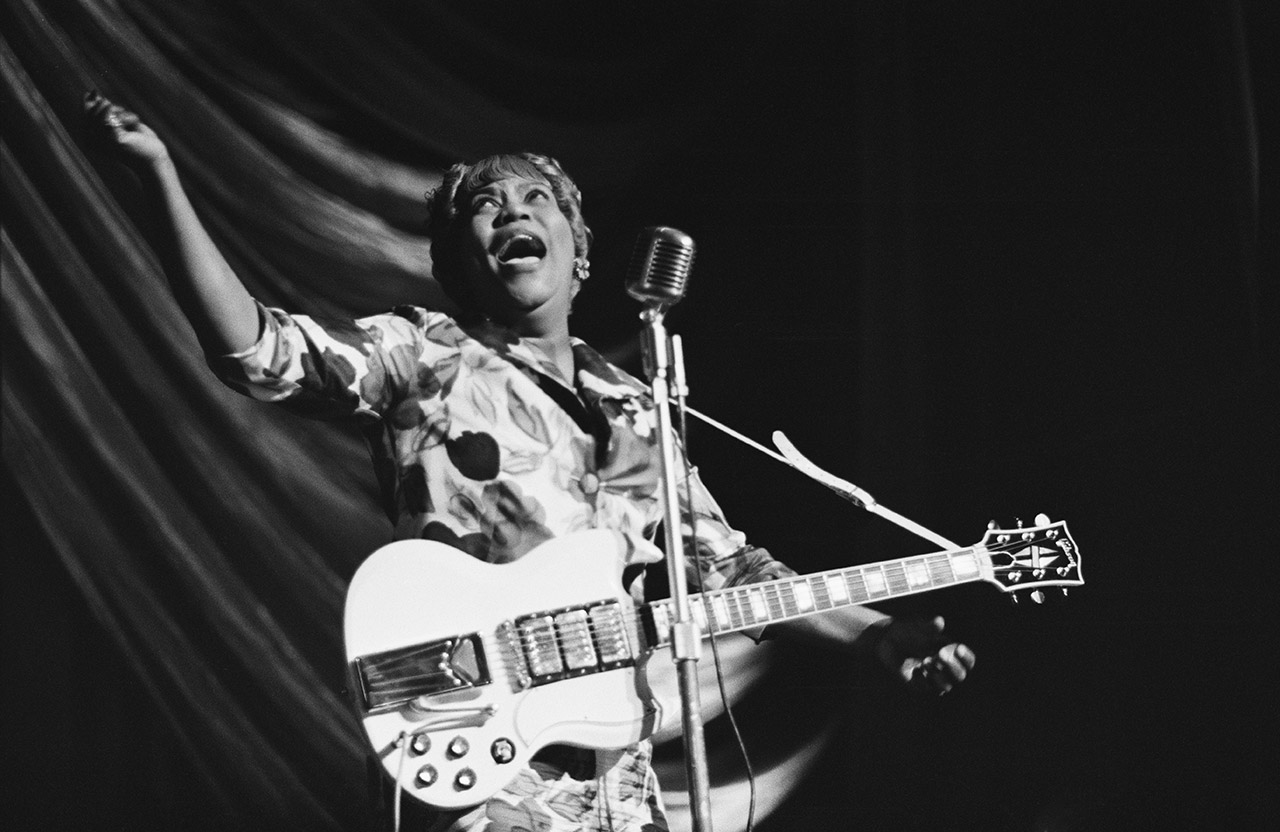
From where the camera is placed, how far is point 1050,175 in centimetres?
301

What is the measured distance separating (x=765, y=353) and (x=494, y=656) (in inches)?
44.1

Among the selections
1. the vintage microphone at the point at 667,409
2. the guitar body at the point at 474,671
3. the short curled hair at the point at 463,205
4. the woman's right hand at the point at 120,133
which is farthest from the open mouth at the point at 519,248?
the woman's right hand at the point at 120,133

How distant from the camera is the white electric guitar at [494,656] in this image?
196 centimetres

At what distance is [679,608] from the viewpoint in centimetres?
188

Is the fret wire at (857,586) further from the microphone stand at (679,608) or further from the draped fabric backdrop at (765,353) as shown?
the microphone stand at (679,608)

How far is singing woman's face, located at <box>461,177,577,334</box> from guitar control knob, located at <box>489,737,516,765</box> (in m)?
0.87

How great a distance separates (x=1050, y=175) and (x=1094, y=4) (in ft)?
1.56

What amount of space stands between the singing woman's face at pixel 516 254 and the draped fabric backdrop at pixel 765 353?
7.5 inches

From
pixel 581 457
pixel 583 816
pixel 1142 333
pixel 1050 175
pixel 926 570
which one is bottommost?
pixel 583 816

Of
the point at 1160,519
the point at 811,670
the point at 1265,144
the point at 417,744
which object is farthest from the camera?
the point at 1265,144

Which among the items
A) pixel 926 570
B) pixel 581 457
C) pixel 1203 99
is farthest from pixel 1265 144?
pixel 581 457

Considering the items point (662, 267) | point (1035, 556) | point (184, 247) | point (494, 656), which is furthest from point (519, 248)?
point (1035, 556)

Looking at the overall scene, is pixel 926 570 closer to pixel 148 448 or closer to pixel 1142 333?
pixel 1142 333

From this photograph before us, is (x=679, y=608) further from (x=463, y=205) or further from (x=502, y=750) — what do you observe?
(x=463, y=205)
